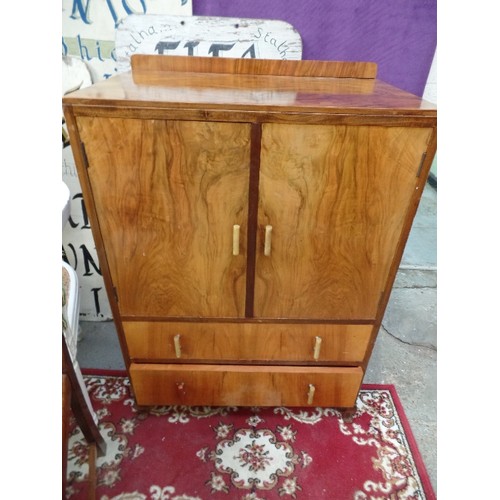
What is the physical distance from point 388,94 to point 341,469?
Result: 128cm

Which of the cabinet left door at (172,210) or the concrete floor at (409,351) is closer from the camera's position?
the cabinet left door at (172,210)

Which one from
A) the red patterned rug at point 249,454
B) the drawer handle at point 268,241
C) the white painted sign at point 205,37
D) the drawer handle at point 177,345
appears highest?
the white painted sign at point 205,37

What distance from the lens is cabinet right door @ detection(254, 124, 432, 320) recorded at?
3.16 ft

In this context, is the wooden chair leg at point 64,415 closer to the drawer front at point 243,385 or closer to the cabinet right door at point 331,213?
the drawer front at point 243,385

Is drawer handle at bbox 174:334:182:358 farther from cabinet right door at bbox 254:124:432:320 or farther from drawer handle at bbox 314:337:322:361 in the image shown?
drawer handle at bbox 314:337:322:361

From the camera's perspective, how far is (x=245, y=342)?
4.34 ft

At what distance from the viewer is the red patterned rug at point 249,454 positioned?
1.29 m

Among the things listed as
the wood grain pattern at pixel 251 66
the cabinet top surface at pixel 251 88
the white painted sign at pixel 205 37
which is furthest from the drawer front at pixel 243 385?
the white painted sign at pixel 205 37

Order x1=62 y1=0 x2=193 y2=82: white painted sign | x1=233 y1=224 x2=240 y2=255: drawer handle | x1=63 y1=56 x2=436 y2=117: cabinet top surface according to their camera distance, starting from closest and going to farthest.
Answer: x1=63 y1=56 x2=436 y2=117: cabinet top surface
x1=233 y1=224 x2=240 y2=255: drawer handle
x1=62 y1=0 x2=193 y2=82: white painted sign

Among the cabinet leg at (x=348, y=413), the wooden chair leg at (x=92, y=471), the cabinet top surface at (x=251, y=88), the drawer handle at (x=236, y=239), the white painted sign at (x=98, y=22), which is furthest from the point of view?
the cabinet leg at (x=348, y=413)

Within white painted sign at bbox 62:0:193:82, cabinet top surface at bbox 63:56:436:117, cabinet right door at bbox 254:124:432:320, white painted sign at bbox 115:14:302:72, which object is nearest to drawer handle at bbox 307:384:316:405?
cabinet right door at bbox 254:124:432:320

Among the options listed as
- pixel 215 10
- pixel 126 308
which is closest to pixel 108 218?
pixel 126 308

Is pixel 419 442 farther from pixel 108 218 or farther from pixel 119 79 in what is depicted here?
pixel 119 79

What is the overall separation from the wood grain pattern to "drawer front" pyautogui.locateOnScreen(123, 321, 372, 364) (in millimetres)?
879
